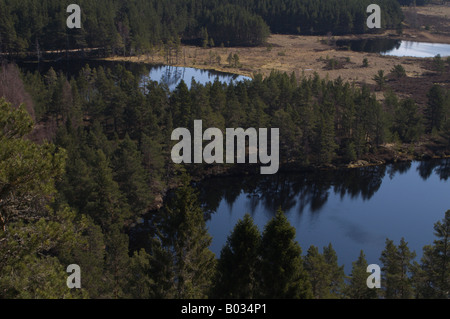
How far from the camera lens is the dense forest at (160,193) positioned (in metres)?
21.1

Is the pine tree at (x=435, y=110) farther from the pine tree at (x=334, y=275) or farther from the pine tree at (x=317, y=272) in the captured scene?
the pine tree at (x=317, y=272)

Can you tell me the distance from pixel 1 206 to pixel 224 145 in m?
52.8

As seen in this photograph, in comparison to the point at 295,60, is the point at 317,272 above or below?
below

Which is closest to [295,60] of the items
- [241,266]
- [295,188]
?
[295,188]

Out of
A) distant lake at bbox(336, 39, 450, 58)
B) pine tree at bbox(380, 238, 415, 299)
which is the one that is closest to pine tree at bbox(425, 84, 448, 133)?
pine tree at bbox(380, 238, 415, 299)

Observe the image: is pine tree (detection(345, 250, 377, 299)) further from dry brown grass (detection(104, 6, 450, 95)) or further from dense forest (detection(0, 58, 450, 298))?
dry brown grass (detection(104, 6, 450, 95))

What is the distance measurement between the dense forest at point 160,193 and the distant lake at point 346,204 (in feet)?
12.3

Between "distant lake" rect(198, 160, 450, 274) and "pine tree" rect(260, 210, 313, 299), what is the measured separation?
89.2 feet

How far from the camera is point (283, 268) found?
2298 centimetres

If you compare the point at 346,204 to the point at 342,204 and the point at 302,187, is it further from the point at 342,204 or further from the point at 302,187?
the point at 302,187

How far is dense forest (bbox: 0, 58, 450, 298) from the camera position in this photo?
69.3 feet

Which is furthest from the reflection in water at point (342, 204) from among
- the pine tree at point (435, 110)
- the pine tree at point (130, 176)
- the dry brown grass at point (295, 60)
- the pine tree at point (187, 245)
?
the dry brown grass at point (295, 60)

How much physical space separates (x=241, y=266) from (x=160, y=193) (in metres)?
40.8
